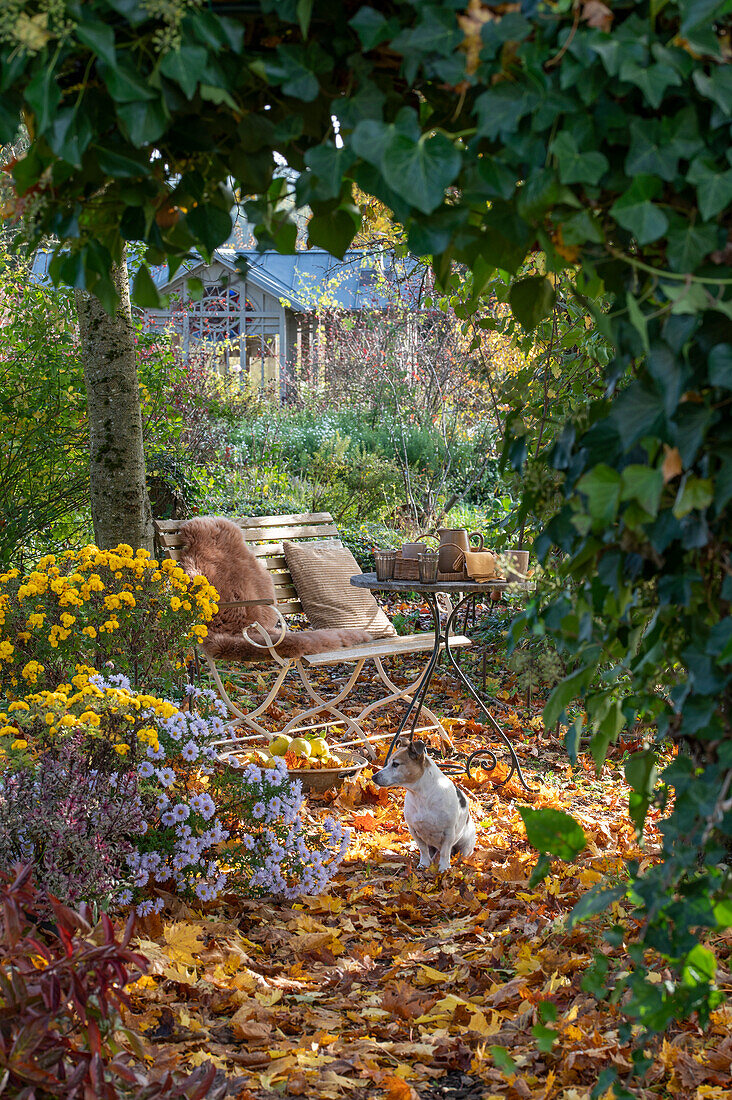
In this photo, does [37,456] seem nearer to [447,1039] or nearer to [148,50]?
[447,1039]

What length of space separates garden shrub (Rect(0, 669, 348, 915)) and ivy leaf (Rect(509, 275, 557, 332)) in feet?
5.14

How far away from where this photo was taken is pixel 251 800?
2.95m

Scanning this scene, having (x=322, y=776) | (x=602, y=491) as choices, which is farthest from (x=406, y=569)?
(x=602, y=491)

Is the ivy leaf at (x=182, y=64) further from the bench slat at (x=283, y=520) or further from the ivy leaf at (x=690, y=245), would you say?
the bench slat at (x=283, y=520)

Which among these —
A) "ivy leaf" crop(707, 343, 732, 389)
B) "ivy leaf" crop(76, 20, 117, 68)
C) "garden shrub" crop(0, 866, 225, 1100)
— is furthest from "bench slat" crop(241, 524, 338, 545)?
"ivy leaf" crop(707, 343, 732, 389)

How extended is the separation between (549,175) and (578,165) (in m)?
0.04

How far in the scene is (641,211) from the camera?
104 centimetres

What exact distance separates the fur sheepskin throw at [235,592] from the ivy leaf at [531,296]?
3.13 meters

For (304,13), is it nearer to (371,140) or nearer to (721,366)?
(371,140)

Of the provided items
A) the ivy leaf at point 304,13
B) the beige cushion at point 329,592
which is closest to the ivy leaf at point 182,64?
the ivy leaf at point 304,13

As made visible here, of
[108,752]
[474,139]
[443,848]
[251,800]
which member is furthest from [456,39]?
[443,848]

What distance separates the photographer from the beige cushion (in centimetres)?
529

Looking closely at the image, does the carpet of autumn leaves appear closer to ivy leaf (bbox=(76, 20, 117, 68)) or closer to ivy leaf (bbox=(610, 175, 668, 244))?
ivy leaf (bbox=(610, 175, 668, 244))

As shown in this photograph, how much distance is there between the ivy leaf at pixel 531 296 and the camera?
1543mm
